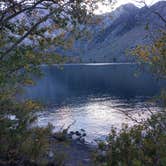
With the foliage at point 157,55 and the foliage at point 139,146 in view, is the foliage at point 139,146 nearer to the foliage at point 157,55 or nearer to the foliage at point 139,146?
the foliage at point 139,146

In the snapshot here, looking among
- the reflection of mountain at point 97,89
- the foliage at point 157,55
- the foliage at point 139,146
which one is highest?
the foliage at point 157,55

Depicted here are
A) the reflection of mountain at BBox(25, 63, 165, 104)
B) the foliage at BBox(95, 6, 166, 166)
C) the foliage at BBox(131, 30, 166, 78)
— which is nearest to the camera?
the foliage at BBox(95, 6, 166, 166)

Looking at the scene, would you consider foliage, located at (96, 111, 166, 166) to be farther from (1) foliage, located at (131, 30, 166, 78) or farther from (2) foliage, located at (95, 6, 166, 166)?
(1) foliage, located at (131, 30, 166, 78)

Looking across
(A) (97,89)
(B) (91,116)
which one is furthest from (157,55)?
(A) (97,89)

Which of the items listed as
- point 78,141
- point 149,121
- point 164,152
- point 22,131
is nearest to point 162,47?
point 149,121

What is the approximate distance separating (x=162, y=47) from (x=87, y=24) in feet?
11.2

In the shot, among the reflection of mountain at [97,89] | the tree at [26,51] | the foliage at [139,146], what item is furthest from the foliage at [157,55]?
the reflection of mountain at [97,89]

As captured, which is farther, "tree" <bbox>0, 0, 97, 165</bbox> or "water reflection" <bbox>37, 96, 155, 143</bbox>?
"water reflection" <bbox>37, 96, 155, 143</bbox>

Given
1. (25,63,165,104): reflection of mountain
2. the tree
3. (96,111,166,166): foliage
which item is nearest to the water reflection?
(25,63,165,104): reflection of mountain

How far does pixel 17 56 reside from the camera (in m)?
10.7

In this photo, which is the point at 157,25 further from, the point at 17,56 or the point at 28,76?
the point at 28,76

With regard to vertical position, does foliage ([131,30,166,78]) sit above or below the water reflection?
above

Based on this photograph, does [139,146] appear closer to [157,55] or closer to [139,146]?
[139,146]

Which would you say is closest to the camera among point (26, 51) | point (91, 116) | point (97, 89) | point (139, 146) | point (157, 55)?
point (139, 146)
